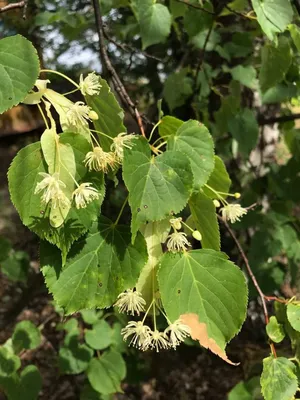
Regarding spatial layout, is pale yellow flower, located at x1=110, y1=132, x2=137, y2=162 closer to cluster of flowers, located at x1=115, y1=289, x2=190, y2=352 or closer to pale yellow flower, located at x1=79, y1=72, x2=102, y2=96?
pale yellow flower, located at x1=79, y1=72, x2=102, y2=96

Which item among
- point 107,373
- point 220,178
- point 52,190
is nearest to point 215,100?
point 107,373

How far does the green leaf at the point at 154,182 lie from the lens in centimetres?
66

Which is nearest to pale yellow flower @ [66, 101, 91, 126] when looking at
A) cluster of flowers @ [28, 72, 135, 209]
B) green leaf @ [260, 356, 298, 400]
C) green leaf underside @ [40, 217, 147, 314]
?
cluster of flowers @ [28, 72, 135, 209]

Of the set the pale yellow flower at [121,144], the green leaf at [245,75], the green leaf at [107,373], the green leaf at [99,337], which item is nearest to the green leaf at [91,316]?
the green leaf at [99,337]

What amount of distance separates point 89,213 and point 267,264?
4.60 ft

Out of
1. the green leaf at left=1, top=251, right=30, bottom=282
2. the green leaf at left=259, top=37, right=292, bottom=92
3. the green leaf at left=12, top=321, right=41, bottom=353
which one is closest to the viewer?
the green leaf at left=259, top=37, right=292, bottom=92

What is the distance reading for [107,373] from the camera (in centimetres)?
170

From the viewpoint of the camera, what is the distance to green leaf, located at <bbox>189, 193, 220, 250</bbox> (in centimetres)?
75

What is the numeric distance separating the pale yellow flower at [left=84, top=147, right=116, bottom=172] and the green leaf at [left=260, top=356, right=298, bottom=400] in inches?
17.5

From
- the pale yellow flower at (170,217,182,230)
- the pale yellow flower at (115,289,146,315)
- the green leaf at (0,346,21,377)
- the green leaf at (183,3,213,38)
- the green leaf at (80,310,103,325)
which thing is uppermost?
the pale yellow flower at (170,217,182,230)

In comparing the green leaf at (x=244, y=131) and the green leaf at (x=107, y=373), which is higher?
the green leaf at (x=244, y=131)

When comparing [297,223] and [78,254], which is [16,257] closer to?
[297,223]

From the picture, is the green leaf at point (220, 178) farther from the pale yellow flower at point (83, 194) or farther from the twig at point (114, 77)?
the pale yellow flower at point (83, 194)

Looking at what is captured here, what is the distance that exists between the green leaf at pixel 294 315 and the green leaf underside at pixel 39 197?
15.5 inches
